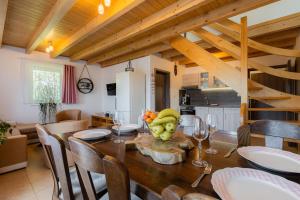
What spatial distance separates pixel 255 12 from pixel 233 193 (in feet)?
12.8

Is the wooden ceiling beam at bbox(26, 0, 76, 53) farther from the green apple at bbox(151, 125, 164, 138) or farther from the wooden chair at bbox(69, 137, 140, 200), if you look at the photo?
the wooden chair at bbox(69, 137, 140, 200)

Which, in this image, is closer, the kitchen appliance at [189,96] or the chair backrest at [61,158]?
the chair backrest at [61,158]

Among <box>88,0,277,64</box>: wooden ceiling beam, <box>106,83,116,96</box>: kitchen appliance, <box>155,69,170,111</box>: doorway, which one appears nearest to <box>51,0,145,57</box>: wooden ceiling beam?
<box>88,0,277,64</box>: wooden ceiling beam

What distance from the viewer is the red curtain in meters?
4.82

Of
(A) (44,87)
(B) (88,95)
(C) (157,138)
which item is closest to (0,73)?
(A) (44,87)

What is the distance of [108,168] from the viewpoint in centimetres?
52

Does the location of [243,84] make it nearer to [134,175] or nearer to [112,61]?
[134,175]

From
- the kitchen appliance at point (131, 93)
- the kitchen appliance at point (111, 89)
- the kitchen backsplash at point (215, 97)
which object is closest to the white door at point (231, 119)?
the kitchen backsplash at point (215, 97)

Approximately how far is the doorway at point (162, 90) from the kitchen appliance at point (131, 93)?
819 millimetres

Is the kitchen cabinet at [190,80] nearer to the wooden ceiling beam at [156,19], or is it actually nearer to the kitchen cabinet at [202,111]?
the kitchen cabinet at [202,111]

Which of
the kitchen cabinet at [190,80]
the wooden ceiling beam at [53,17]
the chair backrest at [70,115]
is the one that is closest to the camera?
the wooden ceiling beam at [53,17]

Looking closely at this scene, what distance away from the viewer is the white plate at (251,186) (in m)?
0.56

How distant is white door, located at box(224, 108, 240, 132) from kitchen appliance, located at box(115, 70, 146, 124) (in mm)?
2456

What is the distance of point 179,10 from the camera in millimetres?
2191
